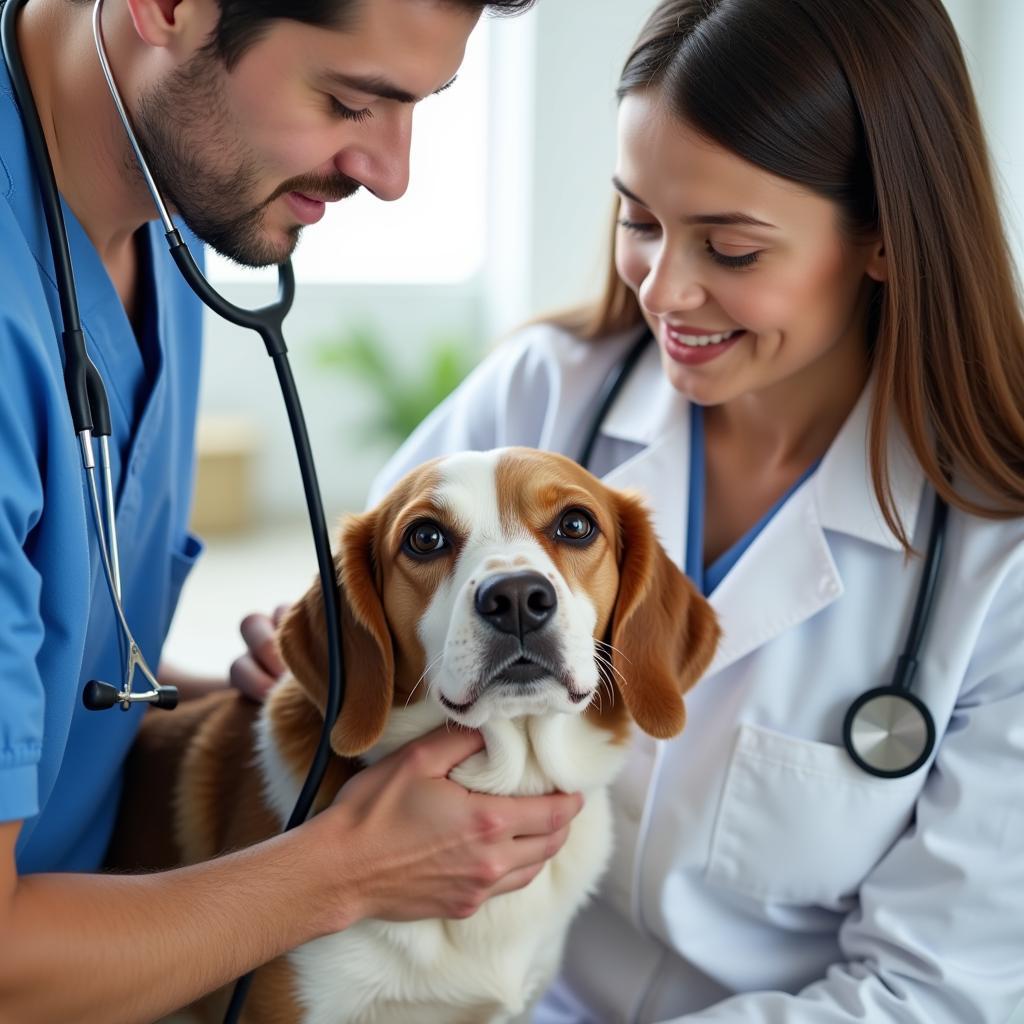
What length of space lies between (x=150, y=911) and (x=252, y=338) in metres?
5.14

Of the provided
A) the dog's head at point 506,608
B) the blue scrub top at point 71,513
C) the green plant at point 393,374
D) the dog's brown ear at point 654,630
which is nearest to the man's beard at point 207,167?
the blue scrub top at point 71,513

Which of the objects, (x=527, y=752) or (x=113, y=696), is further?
(x=527, y=752)

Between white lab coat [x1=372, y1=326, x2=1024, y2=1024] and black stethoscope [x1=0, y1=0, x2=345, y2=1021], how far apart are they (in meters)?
0.55

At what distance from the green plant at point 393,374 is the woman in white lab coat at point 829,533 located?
4.06m

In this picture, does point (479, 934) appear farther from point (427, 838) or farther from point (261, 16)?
point (261, 16)

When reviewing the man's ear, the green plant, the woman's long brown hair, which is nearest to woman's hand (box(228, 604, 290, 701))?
the man's ear

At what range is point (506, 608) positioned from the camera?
1348 mm

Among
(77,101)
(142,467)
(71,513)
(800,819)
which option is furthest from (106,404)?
(800,819)

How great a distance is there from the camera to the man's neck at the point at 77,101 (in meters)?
1.39

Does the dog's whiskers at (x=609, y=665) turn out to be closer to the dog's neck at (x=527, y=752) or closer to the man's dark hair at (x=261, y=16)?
the dog's neck at (x=527, y=752)

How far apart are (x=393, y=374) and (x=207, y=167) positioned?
4.70m

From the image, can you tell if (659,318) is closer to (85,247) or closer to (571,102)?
(85,247)

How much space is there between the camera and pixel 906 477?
1674 millimetres

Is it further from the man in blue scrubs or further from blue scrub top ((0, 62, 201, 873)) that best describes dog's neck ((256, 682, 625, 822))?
blue scrub top ((0, 62, 201, 873))
